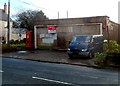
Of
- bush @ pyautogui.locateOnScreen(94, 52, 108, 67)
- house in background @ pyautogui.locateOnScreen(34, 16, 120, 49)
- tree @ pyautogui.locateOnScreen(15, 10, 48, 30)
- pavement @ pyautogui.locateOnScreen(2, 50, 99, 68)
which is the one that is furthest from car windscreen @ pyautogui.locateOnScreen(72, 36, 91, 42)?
tree @ pyautogui.locateOnScreen(15, 10, 48, 30)

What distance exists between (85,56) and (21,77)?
9551 millimetres

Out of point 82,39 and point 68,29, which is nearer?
point 82,39

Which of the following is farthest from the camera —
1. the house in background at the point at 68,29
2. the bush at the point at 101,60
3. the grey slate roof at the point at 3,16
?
the grey slate roof at the point at 3,16

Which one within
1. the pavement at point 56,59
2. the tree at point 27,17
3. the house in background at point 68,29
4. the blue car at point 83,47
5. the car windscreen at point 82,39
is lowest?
the pavement at point 56,59

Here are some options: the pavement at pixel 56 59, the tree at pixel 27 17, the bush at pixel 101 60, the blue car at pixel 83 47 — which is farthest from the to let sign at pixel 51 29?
the tree at pixel 27 17

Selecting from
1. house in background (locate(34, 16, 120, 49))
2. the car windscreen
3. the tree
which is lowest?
the car windscreen

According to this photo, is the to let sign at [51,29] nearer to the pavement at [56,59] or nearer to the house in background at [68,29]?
the house in background at [68,29]

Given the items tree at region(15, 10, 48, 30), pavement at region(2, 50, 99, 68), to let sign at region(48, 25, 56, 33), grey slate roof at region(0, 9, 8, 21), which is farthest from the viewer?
grey slate roof at region(0, 9, 8, 21)

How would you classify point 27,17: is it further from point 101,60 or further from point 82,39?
point 101,60

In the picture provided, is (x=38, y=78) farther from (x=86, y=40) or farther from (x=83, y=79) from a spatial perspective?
(x=86, y=40)

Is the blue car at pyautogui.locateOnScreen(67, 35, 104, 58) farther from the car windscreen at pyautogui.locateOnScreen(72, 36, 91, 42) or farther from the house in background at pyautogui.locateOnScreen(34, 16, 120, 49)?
the house in background at pyautogui.locateOnScreen(34, 16, 120, 49)

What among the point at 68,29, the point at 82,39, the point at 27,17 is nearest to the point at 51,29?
the point at 68,29

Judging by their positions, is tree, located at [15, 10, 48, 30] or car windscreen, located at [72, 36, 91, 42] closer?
car windscreen, located at [72, 36, 91, 42]

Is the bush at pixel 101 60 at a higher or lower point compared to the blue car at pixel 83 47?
lower
